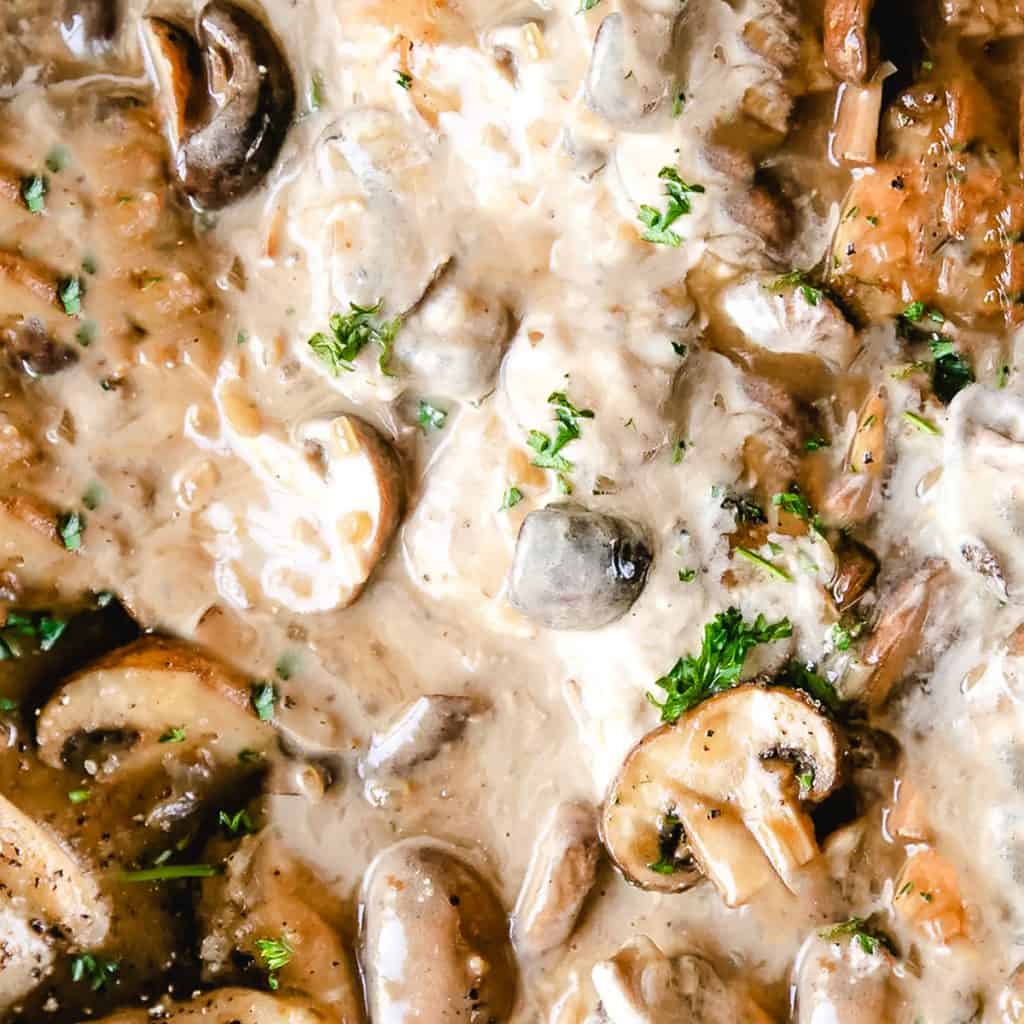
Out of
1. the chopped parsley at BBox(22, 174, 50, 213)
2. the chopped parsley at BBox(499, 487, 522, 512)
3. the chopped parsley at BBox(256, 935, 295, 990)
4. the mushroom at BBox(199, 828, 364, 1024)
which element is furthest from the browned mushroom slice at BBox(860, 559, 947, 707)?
the chopped parsley at BBox(22, 174, 50, 213)

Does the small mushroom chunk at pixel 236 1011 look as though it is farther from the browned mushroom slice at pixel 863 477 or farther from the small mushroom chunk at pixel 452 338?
the browned mushroom slice at pixel 863 477

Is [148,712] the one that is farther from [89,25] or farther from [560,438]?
[89,25]

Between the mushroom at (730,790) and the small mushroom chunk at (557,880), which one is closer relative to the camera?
the mushroom at (730,790)

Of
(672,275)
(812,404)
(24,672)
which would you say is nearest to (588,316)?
(672,275)

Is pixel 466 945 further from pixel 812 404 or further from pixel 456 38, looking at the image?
pixel 456 38

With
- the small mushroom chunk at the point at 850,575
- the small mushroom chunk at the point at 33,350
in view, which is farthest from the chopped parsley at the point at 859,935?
the small mushroom chunk at the point at 33,350
